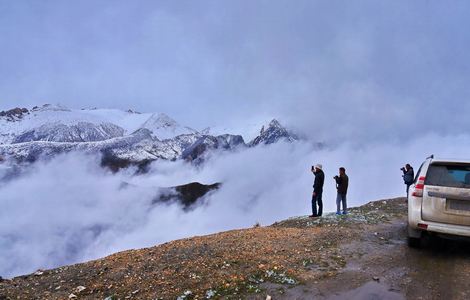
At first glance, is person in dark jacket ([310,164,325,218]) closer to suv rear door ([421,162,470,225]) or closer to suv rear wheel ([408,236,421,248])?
suv rear wheel ([408,236,421,248])

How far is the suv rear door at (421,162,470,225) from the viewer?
8.77 meters

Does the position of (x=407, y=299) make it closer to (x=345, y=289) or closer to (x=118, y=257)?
(x=345, y=289)

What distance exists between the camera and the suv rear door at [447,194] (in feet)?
28.8

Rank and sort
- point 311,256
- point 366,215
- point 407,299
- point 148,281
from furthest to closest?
point 366,215, point 311,256, point 148,281, point 407,299

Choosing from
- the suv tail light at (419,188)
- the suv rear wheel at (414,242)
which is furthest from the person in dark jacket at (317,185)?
the suv tail light at (419,188)

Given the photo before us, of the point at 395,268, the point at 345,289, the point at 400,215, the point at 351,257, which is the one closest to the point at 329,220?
the point at 400,215

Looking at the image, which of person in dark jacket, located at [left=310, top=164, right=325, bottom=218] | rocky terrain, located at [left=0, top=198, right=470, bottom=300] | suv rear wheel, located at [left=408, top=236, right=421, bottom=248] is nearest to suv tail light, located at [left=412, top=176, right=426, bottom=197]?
suv rear wheel, located at [left=408, top=236, right=421, bottom=248]

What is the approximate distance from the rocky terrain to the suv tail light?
1.50 m

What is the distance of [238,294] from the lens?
7.55 metres

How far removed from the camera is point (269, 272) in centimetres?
855

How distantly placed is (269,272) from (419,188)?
402 cm

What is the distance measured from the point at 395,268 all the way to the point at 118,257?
22.2 ft

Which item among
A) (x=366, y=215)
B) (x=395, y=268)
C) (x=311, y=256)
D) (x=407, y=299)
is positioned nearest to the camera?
(x=407, y=299)

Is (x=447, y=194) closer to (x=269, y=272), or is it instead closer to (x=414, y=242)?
(x=414, y=242)
